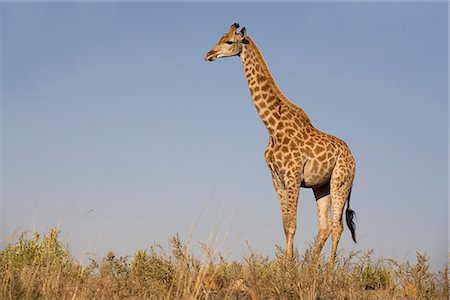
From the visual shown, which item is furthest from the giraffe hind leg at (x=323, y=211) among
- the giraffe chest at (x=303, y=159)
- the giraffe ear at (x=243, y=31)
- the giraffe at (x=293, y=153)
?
the giraffe ear at (x=243, y=31)

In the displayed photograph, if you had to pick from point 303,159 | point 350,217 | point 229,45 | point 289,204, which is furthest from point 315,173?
point 229,45

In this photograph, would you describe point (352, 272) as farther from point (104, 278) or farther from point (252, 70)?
point (252, 70)

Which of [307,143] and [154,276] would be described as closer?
[154,276]

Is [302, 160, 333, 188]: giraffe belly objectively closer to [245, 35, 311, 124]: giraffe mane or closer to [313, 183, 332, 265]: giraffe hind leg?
[313, 183, 332, 265]: giraffe hind leg

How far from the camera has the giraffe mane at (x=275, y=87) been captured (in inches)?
479

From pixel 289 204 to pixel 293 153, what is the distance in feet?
3.45

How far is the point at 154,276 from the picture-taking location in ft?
31.0

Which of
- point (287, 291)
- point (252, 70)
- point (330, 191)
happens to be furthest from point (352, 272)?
point (252, 70)

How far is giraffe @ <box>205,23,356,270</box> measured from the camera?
11242 mm

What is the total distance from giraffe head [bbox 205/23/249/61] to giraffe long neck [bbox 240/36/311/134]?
0.18m

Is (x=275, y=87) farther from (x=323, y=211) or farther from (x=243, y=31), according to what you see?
(x=323, y=211)

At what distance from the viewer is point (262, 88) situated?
12266 millimetres

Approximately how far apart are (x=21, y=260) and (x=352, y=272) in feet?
21.4

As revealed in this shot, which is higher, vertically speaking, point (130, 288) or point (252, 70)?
point (252, 70)
